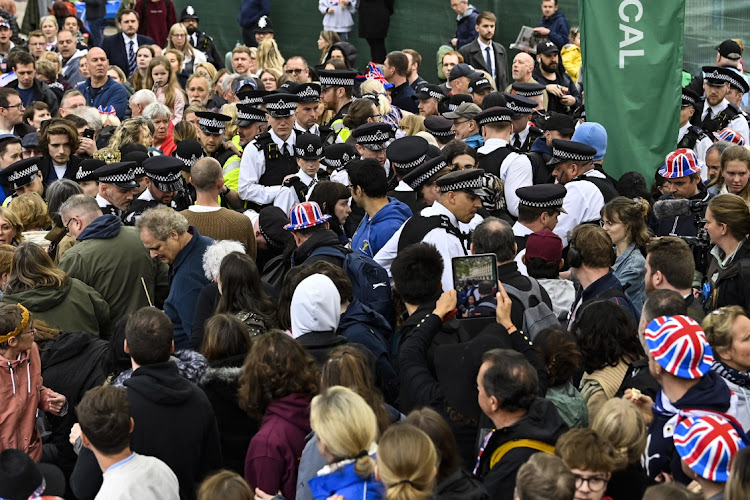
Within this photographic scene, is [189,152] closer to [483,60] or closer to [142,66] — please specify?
[142,66]

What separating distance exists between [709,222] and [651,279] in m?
→ 0.79

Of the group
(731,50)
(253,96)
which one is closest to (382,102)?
(253,96)

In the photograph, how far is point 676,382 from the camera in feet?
14.1

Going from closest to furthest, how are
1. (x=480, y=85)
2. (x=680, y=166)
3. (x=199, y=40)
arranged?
(x=680, y=166) → (x=480, y=85) → (x=199, y=40)

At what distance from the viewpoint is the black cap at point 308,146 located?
8289mm

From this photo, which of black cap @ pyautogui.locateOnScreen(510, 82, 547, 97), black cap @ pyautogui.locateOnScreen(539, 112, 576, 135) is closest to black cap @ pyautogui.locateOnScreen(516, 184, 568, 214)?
black cap @ pyautogui.locateOnScreen(539, 112, 576, 135)

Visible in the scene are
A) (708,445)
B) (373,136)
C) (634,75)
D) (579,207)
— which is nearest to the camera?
(708,445)

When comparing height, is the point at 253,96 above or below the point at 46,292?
below

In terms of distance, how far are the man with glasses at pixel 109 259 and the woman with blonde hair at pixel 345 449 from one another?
299 cm

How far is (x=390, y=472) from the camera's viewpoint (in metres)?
3.60

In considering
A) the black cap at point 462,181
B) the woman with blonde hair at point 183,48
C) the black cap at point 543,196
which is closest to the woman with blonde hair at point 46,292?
the black cap at point 462,181

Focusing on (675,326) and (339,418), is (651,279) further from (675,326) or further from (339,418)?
(339,418)

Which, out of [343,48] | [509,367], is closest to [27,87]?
[343,48]

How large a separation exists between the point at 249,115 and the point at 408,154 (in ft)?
6.83
